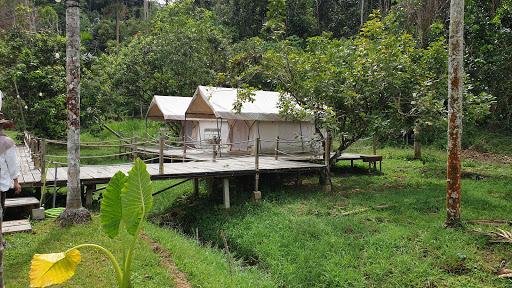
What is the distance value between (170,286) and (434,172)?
1044 cm

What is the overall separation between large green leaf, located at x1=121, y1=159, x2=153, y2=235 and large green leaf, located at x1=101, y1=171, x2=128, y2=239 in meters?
0.13

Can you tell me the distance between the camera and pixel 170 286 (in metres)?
4.38

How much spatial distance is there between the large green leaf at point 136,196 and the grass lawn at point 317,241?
945 millimetres

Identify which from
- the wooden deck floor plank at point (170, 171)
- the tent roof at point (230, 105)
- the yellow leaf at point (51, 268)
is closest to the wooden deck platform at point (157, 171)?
the wooden deck floor plank at point (170, 171)

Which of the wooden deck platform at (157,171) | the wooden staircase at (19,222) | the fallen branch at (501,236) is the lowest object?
the fallen branch at (501,236)

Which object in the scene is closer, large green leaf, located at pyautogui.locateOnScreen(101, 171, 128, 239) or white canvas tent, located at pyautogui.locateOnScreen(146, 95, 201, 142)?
large green leaf, located at pyautogui.locateOnScreen(101, 171, 128, 239)

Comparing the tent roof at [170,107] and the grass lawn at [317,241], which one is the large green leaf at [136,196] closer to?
the grass lawn at [317,241]

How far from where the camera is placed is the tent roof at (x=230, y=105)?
12.0 meters

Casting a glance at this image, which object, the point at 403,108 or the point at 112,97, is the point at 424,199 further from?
the point at 112,97

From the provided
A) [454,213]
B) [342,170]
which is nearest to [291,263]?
[454,213]

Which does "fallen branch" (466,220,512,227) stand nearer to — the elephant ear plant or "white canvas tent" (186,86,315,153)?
"white canvas tent" (186,86,315,153)

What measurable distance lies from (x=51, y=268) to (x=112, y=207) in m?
0.90

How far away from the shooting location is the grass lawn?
5078 mm

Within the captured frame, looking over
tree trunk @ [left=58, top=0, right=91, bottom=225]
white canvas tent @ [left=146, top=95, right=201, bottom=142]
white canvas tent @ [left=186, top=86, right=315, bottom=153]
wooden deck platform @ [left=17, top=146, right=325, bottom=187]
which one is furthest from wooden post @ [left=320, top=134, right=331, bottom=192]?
tree trunk @ [left=58, top=0, right=91, bottom=225]
